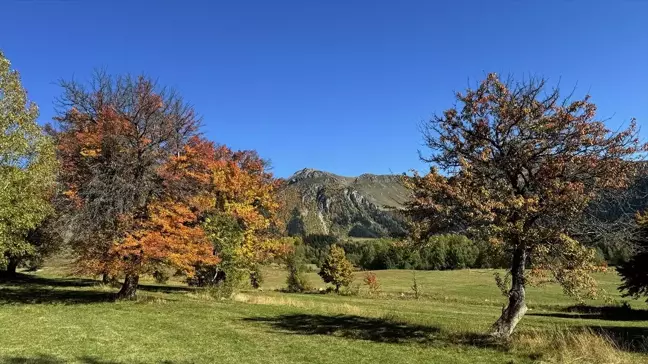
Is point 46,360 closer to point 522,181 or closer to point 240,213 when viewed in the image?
point 522,181

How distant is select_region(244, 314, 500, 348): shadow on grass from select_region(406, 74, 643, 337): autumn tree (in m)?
1.58

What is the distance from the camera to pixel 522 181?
51.4 feet

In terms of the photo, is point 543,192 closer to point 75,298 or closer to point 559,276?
point 559,276

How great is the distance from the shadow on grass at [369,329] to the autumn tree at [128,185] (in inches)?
243

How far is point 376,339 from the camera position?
15.4m

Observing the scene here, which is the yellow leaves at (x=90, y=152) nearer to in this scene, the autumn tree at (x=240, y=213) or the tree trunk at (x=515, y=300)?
the autumn tree at (x=240, y=213)

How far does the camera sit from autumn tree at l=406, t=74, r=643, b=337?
1393cm

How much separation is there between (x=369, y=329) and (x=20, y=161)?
1994cm

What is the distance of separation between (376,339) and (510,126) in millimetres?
8441

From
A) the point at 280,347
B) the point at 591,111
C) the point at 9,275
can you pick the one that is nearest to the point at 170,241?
the point at 280,347

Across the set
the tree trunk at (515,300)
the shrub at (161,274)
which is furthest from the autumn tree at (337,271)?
the tree trunk at (515,300)

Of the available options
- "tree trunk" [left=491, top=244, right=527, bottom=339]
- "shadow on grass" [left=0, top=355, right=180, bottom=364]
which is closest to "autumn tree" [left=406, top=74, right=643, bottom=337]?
"tree trunk" [left=491, top=244, right=527, bottom=339]

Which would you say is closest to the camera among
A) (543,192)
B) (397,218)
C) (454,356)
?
(454,356)

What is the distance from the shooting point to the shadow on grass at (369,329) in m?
15.1
